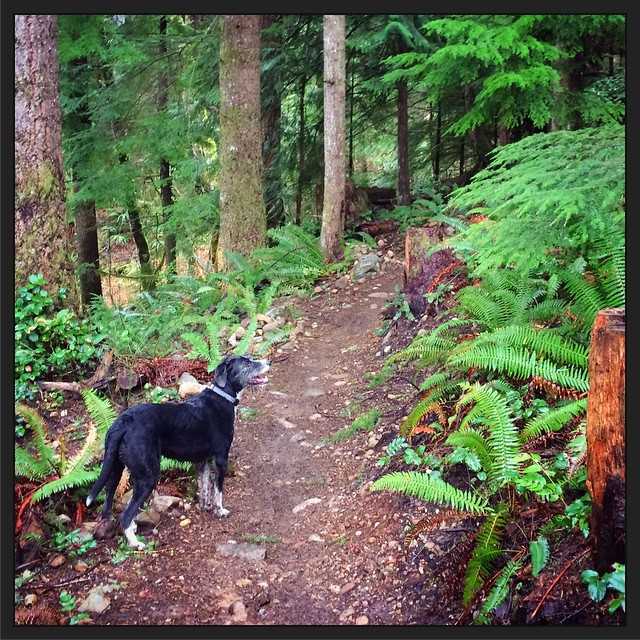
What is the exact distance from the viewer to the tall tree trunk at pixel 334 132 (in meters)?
10.4

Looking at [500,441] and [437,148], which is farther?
[437,148]

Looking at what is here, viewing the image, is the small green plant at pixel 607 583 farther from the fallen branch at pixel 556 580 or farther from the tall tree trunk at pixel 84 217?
the tall tree trunk at pixel 84 217

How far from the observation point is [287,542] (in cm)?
455

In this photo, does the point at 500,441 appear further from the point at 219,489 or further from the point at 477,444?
the point at 219,489

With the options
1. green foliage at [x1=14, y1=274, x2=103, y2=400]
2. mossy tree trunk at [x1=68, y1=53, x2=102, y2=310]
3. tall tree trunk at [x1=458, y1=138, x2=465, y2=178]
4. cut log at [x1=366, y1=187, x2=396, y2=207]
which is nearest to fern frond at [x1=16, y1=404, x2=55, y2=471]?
green foliage at [x1=14, y1=274, x2=103, y2=400]

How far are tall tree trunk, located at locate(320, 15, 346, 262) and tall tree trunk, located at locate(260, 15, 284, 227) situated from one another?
8.85 ft

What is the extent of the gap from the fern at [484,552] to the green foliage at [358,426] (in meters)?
2.46

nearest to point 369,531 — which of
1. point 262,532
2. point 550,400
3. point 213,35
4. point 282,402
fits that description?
point 262,532

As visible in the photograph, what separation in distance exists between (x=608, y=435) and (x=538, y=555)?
764 millimetres

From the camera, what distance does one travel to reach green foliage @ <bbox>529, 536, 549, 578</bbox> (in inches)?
125

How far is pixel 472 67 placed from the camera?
884 cm

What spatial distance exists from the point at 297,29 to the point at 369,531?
457 inches

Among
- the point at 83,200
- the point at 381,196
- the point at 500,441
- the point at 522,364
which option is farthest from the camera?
the point at 381,196

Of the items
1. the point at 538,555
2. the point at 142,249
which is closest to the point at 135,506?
the point at 538,555
